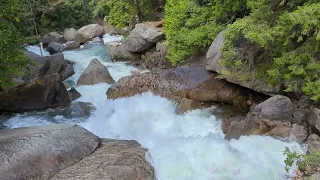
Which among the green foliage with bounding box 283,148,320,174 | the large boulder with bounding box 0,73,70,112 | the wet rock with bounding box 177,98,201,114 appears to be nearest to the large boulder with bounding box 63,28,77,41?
the large boulder with bounding box 0,73,70,112

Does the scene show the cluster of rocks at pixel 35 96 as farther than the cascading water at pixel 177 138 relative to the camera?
Yes

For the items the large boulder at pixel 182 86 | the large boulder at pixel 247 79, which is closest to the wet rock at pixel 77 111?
the large boulder at pixel 182 86

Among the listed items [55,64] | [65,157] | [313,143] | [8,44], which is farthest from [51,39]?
[313,143]

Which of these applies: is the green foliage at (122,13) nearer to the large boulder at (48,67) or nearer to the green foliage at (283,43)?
the large boulder at (48,67)

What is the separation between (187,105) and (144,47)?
323 inches

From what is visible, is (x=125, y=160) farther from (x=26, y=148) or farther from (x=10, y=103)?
(x=10, y=103)

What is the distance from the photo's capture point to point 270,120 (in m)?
7.63

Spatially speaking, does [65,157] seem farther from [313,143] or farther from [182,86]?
[313,143]

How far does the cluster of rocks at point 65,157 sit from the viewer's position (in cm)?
638

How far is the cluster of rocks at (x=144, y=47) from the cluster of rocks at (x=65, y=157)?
338 inches

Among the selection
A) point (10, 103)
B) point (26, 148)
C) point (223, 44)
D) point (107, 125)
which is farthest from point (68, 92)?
point (223, 44)

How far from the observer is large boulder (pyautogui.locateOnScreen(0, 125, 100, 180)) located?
641 cm

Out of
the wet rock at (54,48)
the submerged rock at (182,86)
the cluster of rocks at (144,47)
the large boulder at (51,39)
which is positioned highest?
the submerged rock at (182,86)

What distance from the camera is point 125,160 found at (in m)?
6.86
